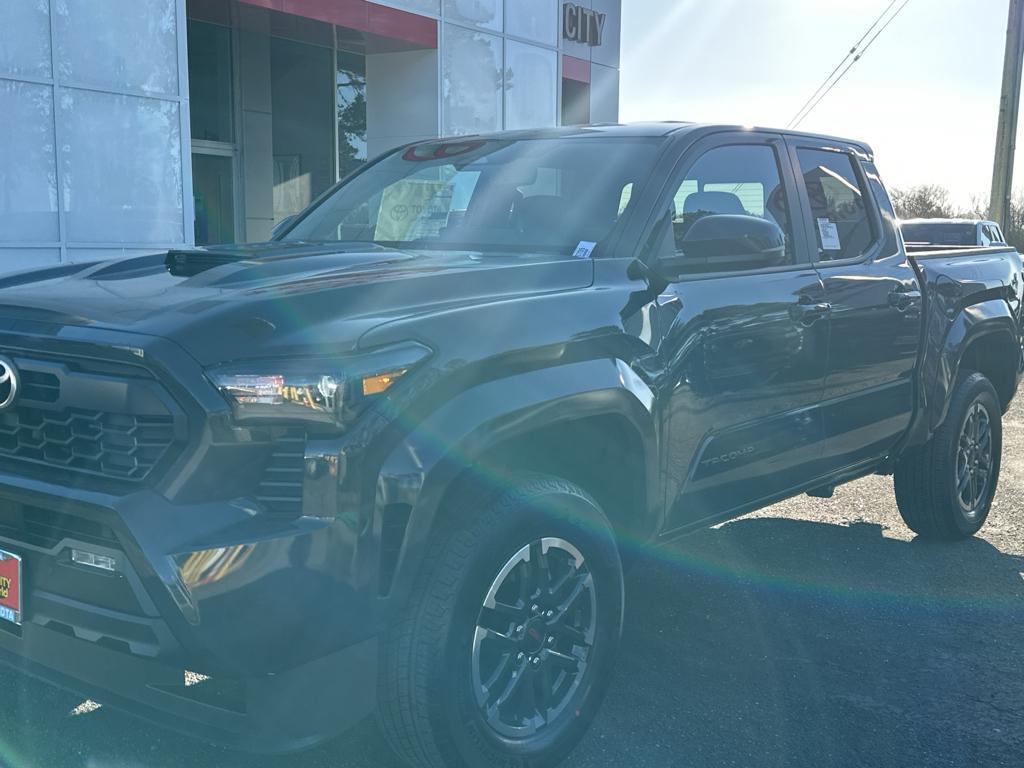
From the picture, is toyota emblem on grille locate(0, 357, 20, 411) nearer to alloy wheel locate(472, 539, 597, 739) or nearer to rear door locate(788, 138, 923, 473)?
alloy wheel locate(472, 539, 597, 739)

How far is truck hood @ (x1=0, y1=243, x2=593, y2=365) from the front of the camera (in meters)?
2.53

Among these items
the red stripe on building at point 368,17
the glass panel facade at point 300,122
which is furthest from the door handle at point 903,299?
the glass panel facade at point 300,122

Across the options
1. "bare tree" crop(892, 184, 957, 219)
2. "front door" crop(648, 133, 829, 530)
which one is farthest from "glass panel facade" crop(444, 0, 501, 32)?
"bare tree" crop(892, 184, 957, 219)

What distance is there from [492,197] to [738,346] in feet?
3.49

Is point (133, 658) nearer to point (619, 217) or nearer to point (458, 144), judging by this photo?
point (619, 217)

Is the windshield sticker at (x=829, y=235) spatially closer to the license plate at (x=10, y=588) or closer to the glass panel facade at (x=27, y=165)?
the license plate at (x=10, y=588)

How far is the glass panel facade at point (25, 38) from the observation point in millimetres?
10305

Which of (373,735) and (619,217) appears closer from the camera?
(373,735)

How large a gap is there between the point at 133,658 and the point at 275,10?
11.9m

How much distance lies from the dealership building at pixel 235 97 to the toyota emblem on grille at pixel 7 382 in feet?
28.1

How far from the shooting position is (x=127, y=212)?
11.5 m

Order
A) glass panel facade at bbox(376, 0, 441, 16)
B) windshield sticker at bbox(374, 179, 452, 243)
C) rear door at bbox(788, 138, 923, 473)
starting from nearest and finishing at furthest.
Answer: windshield sticker at bbox(374, 179, 452, 243), rear door at bbox(788, 138, 923, 473), glass panel facade at bbox(376, 0, 441, 16)

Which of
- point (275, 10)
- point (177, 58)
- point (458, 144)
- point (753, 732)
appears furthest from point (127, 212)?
point (753, 732)

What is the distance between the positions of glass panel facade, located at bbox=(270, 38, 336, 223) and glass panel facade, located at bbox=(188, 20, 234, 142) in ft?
2.69
